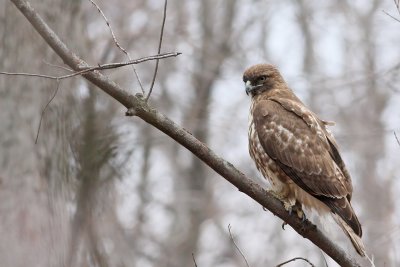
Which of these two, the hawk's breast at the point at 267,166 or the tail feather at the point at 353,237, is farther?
the hawk's breast at the point at 267,166

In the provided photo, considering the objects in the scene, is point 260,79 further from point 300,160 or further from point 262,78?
point 300,160

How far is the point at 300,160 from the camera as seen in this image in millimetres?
6707

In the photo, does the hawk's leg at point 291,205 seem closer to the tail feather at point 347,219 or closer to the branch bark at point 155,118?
the tail feather at point 347,219

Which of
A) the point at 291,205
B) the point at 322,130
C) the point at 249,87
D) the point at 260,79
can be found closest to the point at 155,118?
the point at 291,205

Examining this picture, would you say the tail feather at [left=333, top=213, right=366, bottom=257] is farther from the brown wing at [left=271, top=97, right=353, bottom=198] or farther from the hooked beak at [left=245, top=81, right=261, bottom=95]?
the hooked beak at [left=245, top=81, right=261, bottom=95]

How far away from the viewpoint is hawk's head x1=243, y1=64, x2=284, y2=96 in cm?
791

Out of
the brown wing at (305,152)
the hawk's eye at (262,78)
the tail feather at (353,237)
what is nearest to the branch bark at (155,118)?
the tail feather at (353,237)

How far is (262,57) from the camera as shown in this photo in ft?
50.4

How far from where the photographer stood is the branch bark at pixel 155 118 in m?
5.09

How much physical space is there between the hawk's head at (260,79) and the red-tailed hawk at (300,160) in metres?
0.52

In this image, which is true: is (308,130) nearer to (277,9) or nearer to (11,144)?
(11,144)

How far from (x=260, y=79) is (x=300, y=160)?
1.49m

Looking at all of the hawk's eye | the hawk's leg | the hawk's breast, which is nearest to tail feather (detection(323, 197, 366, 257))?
the hawk's leg

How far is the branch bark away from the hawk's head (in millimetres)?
2240
